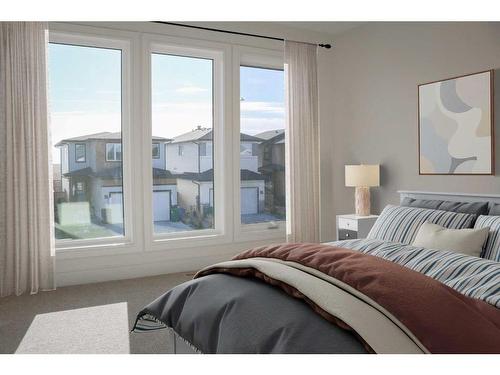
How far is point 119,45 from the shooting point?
4.43 metres

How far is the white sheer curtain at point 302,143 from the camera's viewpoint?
5109 millimetres

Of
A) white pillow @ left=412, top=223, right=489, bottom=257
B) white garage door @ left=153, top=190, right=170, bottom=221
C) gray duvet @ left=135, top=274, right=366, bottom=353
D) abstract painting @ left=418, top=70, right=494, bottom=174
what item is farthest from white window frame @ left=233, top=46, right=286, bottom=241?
gray duvet @ left=135, top=274, right=366, bottom=353

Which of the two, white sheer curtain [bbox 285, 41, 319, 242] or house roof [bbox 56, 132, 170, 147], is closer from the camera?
house roof [bbox 56, 132, 170, 147]

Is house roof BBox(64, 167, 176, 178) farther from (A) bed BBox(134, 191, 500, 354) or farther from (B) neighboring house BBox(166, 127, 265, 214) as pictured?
(A) bed BBox(134, 191, 500, 354)

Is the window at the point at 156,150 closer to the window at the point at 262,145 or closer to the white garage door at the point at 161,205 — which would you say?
the white garage door at the point at 161,205

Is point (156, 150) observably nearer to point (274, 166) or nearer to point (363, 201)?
point (274, 166)

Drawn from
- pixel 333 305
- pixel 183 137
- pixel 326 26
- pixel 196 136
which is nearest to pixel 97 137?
pixel 183 137

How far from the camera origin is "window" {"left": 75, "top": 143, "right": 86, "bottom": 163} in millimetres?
4367

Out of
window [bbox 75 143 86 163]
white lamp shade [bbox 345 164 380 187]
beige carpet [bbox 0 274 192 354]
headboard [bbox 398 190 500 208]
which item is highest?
window [bbox 75 143 86 163]

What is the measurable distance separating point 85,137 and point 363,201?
2.79m

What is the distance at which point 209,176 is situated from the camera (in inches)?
197

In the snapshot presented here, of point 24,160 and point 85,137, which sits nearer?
point 24,160

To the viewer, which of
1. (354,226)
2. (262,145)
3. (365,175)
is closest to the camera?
(354,226)
